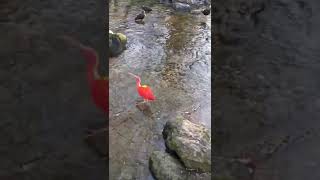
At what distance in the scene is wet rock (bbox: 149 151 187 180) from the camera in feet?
13.1

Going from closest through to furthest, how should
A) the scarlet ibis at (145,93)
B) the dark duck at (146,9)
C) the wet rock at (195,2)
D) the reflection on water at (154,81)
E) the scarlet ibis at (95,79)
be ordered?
the scarlet ibis at (95,79) < the reflection on water at (154,81) < the scarlet ibis at (145,93) < the dark duck at (146,9) < the wet rock at (195,2)

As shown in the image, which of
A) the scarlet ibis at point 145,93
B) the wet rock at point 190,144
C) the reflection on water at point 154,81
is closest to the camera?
the wet rock at point 190,144

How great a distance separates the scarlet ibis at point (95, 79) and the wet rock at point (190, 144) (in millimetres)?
3219

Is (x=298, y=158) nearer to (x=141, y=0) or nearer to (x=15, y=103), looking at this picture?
(x=15, y=103)

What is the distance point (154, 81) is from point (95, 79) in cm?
505

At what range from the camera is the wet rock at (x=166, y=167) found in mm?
3994

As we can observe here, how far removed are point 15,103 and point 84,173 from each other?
24 centimetres

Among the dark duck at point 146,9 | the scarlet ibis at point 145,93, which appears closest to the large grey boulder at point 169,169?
the scarlet ibis at point 145,93

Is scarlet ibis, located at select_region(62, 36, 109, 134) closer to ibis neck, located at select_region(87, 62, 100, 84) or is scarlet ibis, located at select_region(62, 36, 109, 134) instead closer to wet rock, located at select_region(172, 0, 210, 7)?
ibis neck, located at select_region(87, 62, 100, 84)

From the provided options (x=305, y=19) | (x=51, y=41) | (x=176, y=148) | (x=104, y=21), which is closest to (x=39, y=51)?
(x=51, y=41)

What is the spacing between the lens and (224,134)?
0.99m

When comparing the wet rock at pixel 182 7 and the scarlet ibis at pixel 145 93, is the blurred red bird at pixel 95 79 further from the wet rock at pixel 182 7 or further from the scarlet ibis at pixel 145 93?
the wet rock at pixel 182 7

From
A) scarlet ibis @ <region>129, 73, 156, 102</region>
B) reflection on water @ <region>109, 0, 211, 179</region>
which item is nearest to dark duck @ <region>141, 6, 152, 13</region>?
reflection on water @ <region>109, 0, 211, 179</region>

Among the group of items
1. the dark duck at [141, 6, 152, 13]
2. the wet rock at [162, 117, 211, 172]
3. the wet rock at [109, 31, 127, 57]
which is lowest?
the dark duck at [141, 6, 152, 13]
